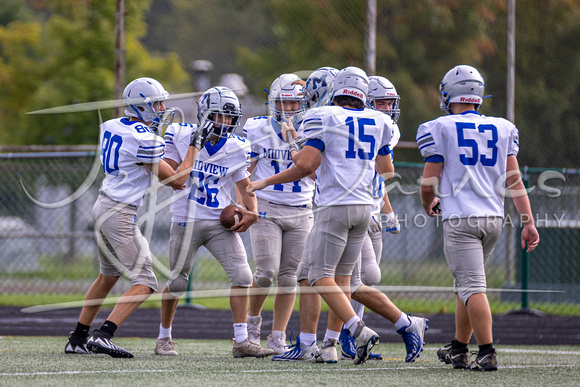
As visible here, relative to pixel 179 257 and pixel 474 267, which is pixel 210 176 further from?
pixel 474 267

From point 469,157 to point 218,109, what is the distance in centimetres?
191

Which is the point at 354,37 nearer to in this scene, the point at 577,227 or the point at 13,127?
the point at 577,227

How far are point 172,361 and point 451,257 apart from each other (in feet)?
6.74

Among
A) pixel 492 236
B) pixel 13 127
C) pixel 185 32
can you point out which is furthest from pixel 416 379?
pixel 185 32

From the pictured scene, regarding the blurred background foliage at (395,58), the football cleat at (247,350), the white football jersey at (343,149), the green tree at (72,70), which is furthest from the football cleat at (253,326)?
the green tree at (72,70)

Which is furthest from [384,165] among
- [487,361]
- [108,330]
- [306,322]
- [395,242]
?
[395,242]

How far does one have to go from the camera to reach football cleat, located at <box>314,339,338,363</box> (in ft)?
17.9

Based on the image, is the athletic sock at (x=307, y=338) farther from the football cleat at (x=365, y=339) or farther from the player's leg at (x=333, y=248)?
the football cleat at (x=365, y=339)

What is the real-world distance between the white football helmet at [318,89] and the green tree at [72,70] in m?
7.51

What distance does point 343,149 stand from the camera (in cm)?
535

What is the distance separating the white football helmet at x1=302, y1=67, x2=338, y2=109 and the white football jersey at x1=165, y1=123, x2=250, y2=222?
60 cm

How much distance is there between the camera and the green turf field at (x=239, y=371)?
4.47m

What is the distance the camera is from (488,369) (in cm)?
507

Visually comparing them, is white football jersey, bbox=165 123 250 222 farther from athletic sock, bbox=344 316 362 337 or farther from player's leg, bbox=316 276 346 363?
athletic sock, bbox=344 316 362 337
